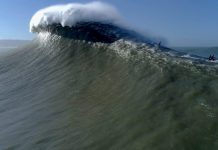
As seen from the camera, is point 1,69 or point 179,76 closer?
point 179,76

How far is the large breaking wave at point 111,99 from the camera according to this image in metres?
8.20

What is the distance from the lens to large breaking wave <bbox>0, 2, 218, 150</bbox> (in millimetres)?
8195

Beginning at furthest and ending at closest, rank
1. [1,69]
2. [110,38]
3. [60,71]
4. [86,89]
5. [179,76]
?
[1,69], [110,38], [60,71], [86,89], [179,76]

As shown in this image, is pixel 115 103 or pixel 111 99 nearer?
pixel 115 103

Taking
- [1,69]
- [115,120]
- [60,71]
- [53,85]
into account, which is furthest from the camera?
[1,69]

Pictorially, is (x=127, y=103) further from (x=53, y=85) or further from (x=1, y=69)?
(x=1, y=69)

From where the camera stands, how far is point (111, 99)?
1108 centimetres

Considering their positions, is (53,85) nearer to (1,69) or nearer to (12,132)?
(12,132)

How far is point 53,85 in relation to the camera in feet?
48.9

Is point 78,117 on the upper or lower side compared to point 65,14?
lower

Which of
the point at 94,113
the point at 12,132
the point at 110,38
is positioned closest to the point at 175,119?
the point at 94,113

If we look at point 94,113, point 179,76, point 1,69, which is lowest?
point 1,69

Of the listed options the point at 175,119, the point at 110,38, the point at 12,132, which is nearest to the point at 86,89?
the point at 12,132

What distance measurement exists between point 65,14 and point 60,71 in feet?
26.8
